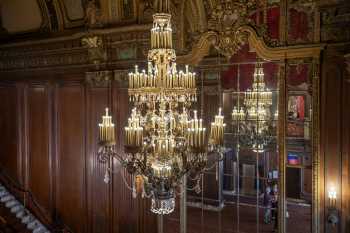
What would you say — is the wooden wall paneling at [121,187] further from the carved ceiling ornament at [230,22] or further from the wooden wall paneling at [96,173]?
Result: the carved ceiling ornament at [230,22]

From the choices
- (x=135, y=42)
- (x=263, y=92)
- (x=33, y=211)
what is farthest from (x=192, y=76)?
(x=33, y=211)

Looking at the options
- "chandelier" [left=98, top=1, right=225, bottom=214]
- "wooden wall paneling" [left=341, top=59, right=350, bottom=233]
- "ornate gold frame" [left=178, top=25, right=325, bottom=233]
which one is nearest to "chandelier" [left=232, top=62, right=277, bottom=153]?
"ornate gold frame" [left=178, top=25, right=325, bottom=233]

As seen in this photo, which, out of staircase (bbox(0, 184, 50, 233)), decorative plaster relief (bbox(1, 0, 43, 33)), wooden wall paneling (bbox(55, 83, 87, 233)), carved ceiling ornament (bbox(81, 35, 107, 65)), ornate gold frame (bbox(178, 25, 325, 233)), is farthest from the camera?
decorative plaster relief (bbox(1, 0, 43, 33))

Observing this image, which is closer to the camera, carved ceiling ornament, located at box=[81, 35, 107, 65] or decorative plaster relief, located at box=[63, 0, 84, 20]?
carved ceiling ornament, located at box=[81, 35, 107, 65]

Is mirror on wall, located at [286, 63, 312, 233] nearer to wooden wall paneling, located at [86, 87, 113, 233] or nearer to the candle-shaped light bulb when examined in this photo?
the candle-shaped light bulb

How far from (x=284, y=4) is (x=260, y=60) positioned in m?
0.96

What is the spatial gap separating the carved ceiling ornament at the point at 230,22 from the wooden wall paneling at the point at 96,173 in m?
2.80

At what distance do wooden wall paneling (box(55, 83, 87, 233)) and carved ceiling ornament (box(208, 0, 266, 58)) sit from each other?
3.47m

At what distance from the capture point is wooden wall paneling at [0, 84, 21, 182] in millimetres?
9430

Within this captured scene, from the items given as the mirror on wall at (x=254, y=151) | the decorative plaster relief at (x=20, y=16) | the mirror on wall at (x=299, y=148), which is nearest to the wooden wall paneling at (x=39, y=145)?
the decorative plaster relief at (x=20, y=16)

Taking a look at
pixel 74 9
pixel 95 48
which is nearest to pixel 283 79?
pixel 95 48

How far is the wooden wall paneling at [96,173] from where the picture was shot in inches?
309

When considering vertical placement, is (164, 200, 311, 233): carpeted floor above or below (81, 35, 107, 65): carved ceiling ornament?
below

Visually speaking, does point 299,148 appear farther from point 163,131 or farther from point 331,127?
point 163,131
